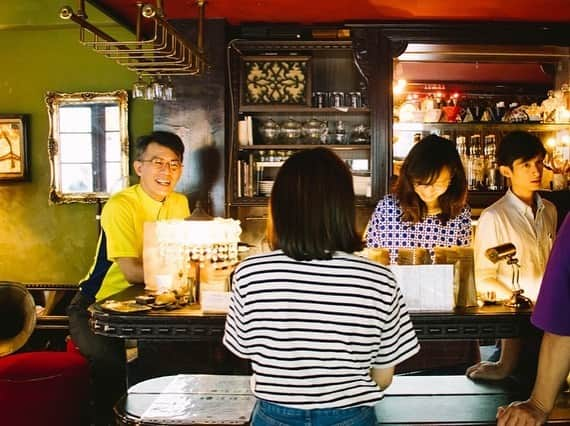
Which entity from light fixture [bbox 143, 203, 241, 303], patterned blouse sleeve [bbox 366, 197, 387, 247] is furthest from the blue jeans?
patterned blouse sleeve [bbox 366, 197, 387, 247]

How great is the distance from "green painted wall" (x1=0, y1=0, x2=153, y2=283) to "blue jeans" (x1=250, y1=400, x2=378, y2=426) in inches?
162

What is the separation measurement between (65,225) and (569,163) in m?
4.00

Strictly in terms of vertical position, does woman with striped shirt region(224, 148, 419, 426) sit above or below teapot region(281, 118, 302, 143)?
below

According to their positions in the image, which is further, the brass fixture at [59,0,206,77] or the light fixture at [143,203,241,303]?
the brass fixture at [59,0,206,77]

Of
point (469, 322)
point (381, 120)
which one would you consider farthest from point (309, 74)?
point (469, 322)

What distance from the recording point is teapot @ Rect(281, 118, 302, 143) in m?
5.36

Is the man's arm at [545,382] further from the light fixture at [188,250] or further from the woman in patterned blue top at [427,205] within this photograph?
the woman in patterned blue top at [427,205]

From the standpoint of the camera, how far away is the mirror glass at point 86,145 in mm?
5520

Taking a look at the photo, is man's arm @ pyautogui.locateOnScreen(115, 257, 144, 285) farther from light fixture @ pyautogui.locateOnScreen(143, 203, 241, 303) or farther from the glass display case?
the glass display case

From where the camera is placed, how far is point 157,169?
11.1ft

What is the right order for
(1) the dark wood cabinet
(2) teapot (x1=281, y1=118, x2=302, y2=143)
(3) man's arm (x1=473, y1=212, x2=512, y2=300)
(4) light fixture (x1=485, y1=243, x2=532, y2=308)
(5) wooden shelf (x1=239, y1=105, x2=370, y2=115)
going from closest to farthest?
(4) light fixture (x1=485, y1=243, x2=532, y2=308) → (3) man's arm (x1=473, y1=212, x2=512, y2=300) → (1) the dark wood cabinet → (5) wooden shelf (x1=239, y1=105, x2=370, y2=115) → (2) teapot (x1=281, y1=118, x2=302, y2=143)

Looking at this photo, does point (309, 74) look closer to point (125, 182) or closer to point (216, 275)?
point (125, 182)

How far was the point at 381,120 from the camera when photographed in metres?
5.12

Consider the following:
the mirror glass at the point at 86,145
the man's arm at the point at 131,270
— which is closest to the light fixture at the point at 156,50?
the man's arm at the point at 131,270
